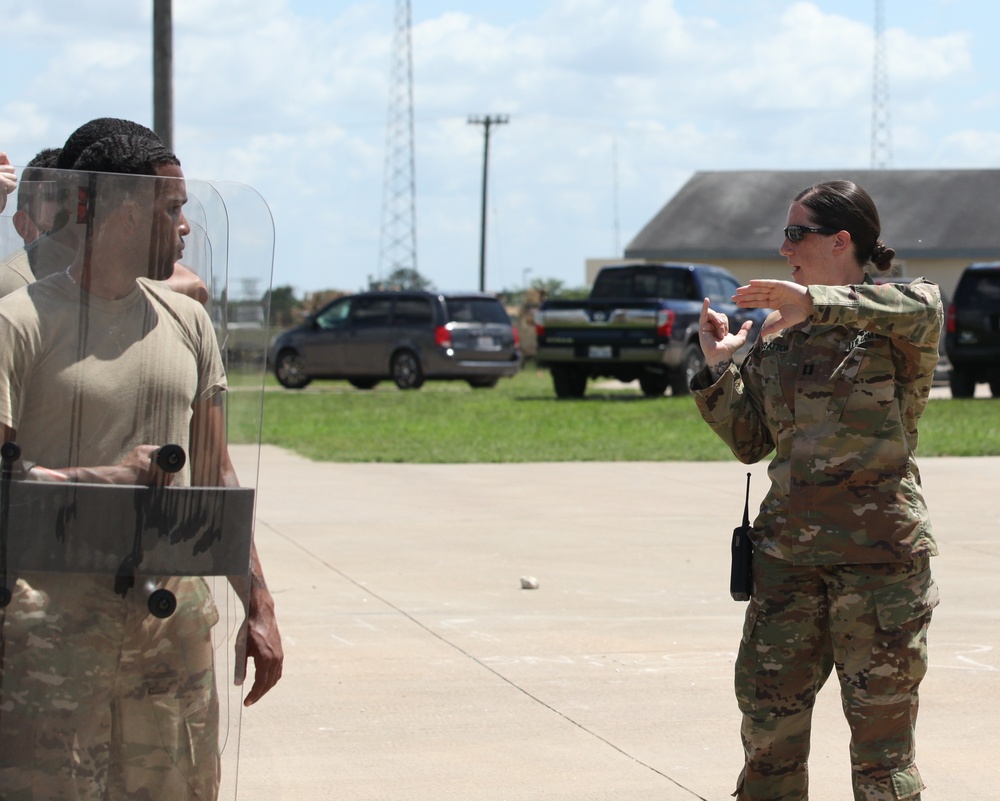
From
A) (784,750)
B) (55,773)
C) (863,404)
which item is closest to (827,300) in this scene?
(863,404)

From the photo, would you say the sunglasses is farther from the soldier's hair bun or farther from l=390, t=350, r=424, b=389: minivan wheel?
l=390, t=350, r=424, b=389: minivan wheel

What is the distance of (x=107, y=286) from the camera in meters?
2.80

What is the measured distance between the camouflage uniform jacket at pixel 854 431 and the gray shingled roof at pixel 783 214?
39.4m

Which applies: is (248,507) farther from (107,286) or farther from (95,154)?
(95,154)

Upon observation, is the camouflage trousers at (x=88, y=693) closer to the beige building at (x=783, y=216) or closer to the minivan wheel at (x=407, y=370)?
the minivan wheel at (x=407, y=370)

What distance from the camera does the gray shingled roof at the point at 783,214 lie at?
Answer: 4375 cm

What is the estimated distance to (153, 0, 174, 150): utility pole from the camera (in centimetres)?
1391

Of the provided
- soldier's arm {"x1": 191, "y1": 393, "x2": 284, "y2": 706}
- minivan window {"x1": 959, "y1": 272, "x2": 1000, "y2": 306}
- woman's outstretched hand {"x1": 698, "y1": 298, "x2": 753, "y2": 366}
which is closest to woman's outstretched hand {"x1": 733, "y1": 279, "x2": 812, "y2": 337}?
woman's outstretched hand {"x1": 698, "y1": 298, "x2": 753, "y2": 366}

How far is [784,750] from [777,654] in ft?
0.80

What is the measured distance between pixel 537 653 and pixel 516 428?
10226 millimetres

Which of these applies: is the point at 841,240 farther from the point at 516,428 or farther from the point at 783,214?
the point at 783,214

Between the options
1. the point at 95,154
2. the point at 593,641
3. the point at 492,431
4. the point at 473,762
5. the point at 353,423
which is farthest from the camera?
the point at 353,423

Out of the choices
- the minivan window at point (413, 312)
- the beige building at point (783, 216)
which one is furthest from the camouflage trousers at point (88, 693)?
the beige building at point (783, 216)

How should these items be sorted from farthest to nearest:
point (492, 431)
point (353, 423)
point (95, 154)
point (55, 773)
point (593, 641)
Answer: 1. point (353, 423)
2. point (492, 431)
3. point (593, 641)
4. point (95, 154)
5. point (55, 773)
